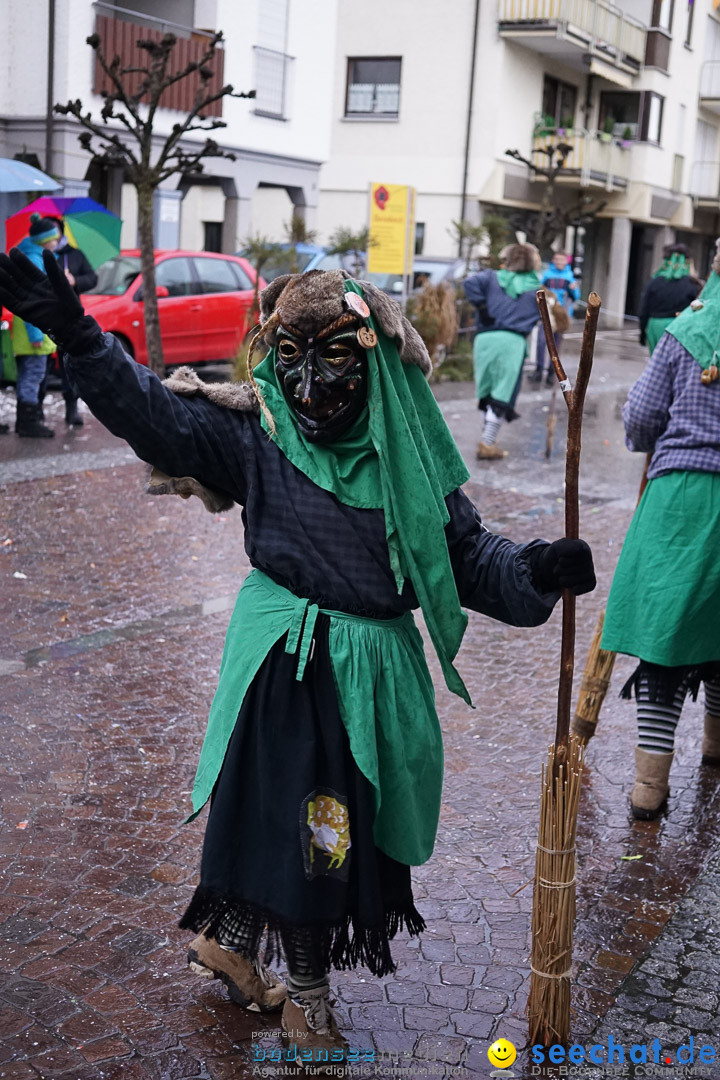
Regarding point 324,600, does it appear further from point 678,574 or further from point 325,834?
point 678,574

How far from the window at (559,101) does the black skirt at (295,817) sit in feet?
96.7

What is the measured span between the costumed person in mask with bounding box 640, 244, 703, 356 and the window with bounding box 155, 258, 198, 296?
17.8 ft

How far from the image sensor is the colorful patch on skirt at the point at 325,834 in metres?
2.79

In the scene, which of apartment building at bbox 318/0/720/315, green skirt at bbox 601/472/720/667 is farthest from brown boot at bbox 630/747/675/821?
apartment building at bbox 318/0/720/315

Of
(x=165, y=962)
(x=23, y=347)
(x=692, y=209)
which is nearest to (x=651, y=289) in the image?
(x=23, y=347)

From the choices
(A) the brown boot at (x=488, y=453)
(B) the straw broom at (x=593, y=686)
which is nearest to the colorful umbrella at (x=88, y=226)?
(A) the brown boot at (x=488, y=453)

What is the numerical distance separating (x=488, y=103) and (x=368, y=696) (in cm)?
2752

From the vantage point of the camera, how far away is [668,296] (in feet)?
41.0

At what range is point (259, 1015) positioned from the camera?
3230 mm

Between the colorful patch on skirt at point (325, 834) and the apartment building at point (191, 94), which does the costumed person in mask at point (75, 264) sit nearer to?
the apartment building at point (191, 94)

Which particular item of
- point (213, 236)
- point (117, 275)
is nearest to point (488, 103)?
point (213, 236)

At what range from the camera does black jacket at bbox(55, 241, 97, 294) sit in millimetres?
11109

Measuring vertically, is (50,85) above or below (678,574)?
above

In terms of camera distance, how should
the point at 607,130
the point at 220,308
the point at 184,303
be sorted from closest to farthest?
the point at 184,303 < the point at 220,308 < the point at 607,130
